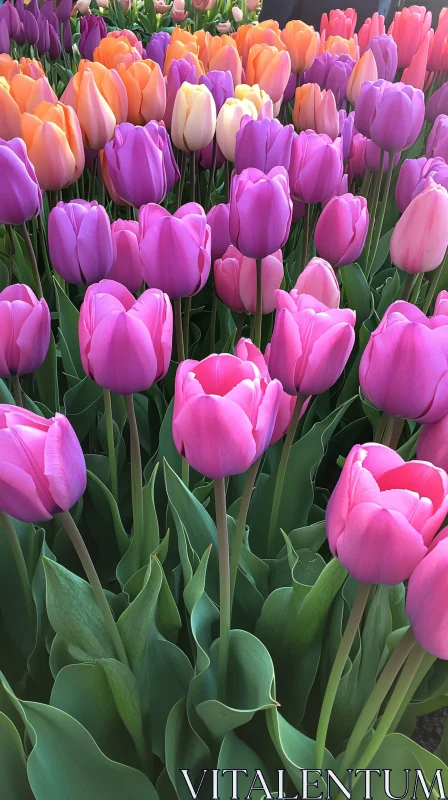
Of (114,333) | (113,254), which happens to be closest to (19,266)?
(113,254)

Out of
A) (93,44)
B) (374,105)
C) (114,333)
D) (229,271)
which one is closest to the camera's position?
(114,333)

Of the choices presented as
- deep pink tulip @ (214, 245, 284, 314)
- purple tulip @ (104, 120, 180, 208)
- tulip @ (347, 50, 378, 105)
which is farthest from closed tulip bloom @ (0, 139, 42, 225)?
tulip @ (347, 50, 378, 105)

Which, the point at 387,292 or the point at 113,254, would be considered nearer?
the point at 113,254

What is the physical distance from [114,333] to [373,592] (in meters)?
0.32

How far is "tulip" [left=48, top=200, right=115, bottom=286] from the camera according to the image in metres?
0.59

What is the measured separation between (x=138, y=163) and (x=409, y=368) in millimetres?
435

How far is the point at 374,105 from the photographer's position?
2.90 feet

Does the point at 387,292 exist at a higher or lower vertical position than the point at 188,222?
lower

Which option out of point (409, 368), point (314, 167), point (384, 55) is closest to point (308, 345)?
point (409, 368)

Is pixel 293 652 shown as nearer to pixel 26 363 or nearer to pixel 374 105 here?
pixel 26 363

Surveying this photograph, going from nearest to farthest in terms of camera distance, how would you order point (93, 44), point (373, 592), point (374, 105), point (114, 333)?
point (114, 333) → point (373, 592) → point (374, 105) → point (93, 44)

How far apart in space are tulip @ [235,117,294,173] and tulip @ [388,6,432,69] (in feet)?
2.96

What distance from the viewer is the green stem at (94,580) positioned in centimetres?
38

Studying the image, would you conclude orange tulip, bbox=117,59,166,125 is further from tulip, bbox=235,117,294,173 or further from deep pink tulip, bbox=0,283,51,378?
deep pink tulip, bbox=0,283,51,378
